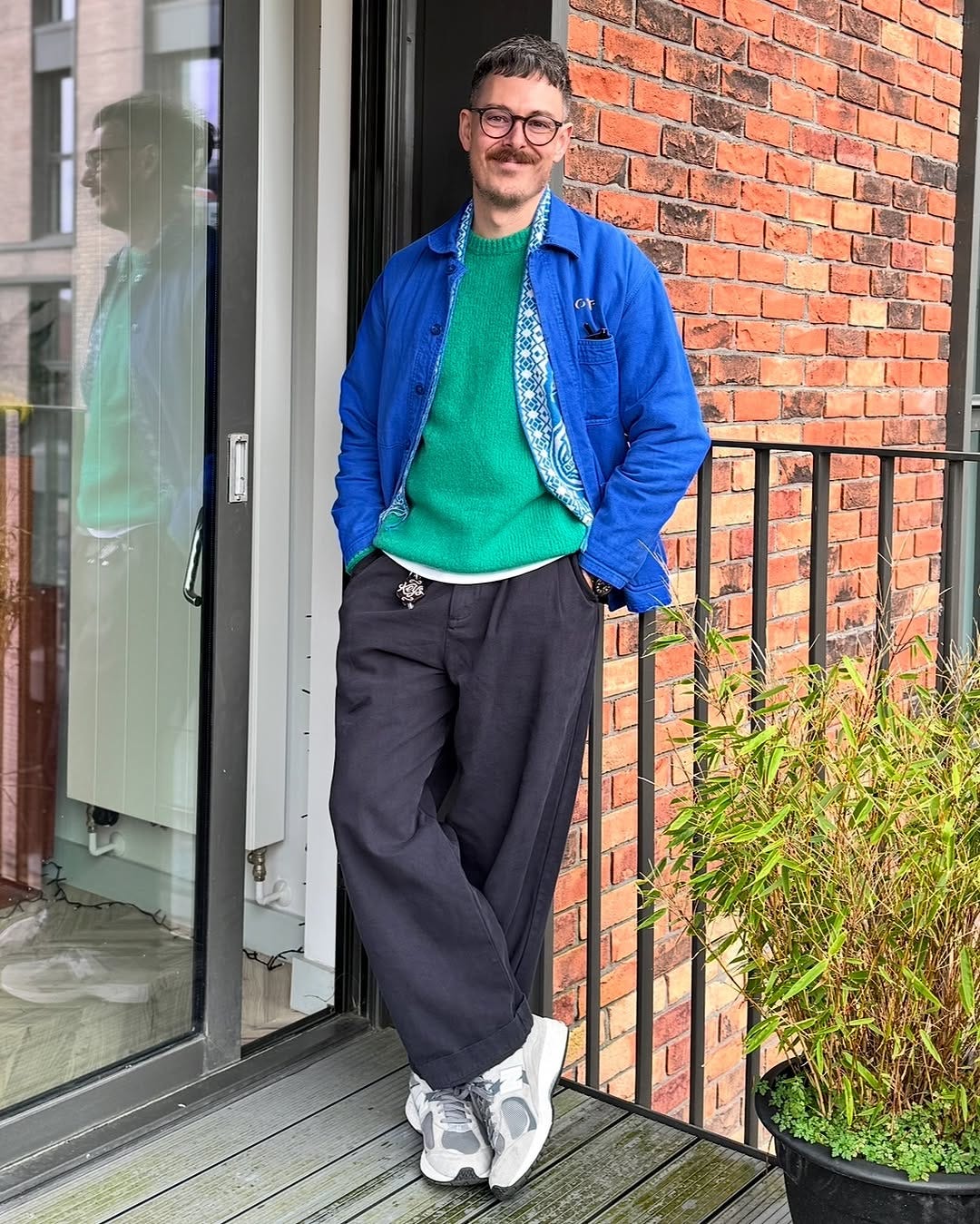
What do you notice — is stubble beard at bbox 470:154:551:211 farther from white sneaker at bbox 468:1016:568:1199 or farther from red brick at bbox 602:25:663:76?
white sneaker at bbox 468:1016:568:1199

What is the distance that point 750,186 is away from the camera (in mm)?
3389

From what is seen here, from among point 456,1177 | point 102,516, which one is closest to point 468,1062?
point 456,1177

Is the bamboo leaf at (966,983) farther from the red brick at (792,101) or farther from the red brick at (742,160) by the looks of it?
the red brick at (792,101)

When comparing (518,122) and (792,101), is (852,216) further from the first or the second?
(518,122)

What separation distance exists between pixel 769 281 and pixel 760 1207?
2.16 m

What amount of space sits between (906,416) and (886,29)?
1.05 m

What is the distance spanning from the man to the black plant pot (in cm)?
51

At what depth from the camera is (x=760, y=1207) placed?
214 cm

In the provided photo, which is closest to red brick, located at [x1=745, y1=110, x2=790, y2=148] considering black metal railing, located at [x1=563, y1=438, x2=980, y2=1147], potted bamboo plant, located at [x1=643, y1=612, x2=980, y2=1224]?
black metal railing, located at [x1=563, y1=438, x2=980, y2=1147]

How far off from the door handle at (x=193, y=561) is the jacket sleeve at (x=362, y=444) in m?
0.25

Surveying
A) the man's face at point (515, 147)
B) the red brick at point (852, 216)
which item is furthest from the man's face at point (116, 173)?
the red brick at point (852, 216)

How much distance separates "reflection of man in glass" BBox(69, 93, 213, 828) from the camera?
2.24m

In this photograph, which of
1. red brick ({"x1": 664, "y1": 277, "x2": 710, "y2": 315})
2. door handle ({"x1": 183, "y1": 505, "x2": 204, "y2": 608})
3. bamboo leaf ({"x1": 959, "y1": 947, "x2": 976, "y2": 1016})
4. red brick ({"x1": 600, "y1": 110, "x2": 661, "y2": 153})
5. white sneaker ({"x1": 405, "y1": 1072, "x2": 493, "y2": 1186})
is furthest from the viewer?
red brick ({"x1": 664, "y1": 277, "x2": 710, "y2": 315})

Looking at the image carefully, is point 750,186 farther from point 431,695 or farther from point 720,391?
point 431,695
